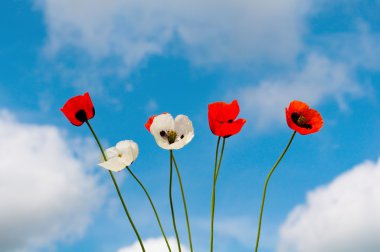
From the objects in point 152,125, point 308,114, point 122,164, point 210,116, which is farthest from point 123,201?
point 308,114

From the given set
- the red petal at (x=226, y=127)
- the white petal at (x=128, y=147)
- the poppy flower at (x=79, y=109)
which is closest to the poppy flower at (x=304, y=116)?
the red petal at (x=226, y=127)

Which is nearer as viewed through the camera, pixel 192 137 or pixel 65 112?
pixel 192 137

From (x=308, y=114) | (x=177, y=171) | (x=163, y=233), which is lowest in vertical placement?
(x=163, y=233)

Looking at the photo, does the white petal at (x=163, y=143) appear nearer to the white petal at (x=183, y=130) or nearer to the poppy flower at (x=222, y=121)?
the white petal at (x=183, y=130)

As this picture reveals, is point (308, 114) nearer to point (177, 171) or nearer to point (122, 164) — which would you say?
point (177, 171)

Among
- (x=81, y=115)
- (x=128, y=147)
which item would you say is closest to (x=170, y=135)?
(x=128, y=147)

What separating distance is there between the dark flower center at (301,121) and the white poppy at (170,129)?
355 millimetres

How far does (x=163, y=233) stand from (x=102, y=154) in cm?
34

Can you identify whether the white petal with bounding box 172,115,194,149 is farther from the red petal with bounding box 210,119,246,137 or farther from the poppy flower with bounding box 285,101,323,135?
the poppy flower with bounding box 285,101,323,135

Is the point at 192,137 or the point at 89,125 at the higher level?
the point at 89,125

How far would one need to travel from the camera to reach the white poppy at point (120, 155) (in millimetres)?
1858

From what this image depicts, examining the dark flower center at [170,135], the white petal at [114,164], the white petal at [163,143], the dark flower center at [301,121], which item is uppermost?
the dark flower center at [301,121]

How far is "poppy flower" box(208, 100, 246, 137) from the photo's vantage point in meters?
1.86

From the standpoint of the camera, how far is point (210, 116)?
1864mm
